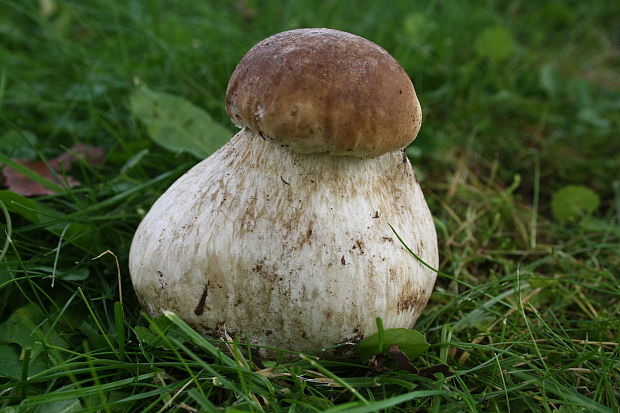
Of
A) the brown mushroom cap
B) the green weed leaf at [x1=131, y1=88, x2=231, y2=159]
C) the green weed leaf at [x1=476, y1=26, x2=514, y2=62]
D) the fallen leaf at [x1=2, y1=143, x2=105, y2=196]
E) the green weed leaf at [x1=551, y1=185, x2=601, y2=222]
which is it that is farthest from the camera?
the green weed leaf at [x1=476, y1=26, x2=514, y2=62]

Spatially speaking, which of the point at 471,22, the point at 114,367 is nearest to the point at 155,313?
the point at 114,367

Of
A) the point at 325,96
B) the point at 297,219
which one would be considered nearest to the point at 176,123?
the point at 297,219

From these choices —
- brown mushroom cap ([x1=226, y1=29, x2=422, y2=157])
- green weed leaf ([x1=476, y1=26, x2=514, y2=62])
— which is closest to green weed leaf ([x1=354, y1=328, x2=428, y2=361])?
brown mushroom cap ([x1=226, y1=29, x2=422, y2=157])

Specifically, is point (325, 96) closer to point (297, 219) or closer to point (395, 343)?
point (297, 219)

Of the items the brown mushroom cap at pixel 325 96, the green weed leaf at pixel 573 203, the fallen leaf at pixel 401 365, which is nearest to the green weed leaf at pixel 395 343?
the fallen leaf at pixel 401 365

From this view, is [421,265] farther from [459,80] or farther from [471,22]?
[471,22]

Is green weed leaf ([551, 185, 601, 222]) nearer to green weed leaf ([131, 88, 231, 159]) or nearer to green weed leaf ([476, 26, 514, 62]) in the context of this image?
green weed leaf ([476, 26, 514, 62])
